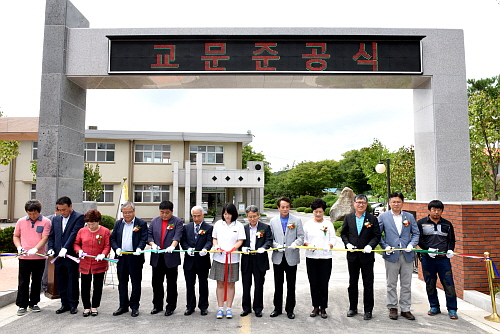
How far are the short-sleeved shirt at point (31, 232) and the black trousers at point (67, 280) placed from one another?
1.30 ft


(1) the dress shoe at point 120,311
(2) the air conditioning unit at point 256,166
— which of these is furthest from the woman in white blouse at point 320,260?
(2) the air conditioning unit at point 256,166

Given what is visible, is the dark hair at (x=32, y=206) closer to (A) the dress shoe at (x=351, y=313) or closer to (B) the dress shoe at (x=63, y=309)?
(B) the dress shoe at (x=63, y=309)

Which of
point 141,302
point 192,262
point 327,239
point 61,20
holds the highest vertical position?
point 61,20

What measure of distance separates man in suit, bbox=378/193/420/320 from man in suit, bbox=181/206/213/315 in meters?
2.97

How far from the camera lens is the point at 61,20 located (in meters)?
7.98

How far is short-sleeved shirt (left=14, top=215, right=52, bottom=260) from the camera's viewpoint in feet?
20.1

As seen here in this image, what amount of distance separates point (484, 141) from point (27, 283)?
17.5m

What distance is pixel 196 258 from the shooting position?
233 inches

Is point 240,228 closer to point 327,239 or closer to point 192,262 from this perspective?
point 192,262

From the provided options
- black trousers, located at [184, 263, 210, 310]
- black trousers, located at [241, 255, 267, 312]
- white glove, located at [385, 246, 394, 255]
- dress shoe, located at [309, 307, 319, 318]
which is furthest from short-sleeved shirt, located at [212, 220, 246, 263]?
white glove, located at [385, 246, 394, 255]

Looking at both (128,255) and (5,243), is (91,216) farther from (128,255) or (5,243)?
(5,243)

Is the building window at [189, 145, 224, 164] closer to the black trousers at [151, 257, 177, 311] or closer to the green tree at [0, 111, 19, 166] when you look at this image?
the green tree at [0, 111, 19, 166]

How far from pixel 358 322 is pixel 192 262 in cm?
280

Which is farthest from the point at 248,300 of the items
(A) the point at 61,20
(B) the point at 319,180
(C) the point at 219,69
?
(B) the point at 319,180
